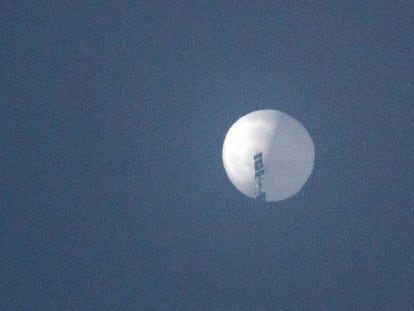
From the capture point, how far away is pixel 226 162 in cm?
1002

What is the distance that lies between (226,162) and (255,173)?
44.1 inches

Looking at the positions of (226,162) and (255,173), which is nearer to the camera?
(226,162)

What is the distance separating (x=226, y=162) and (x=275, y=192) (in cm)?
106

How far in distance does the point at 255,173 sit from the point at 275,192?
2.87 feet

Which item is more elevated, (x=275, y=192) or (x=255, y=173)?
(x=255, y=173)

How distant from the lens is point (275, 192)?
401 inches

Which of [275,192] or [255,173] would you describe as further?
[255,173]

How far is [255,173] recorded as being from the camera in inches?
431
